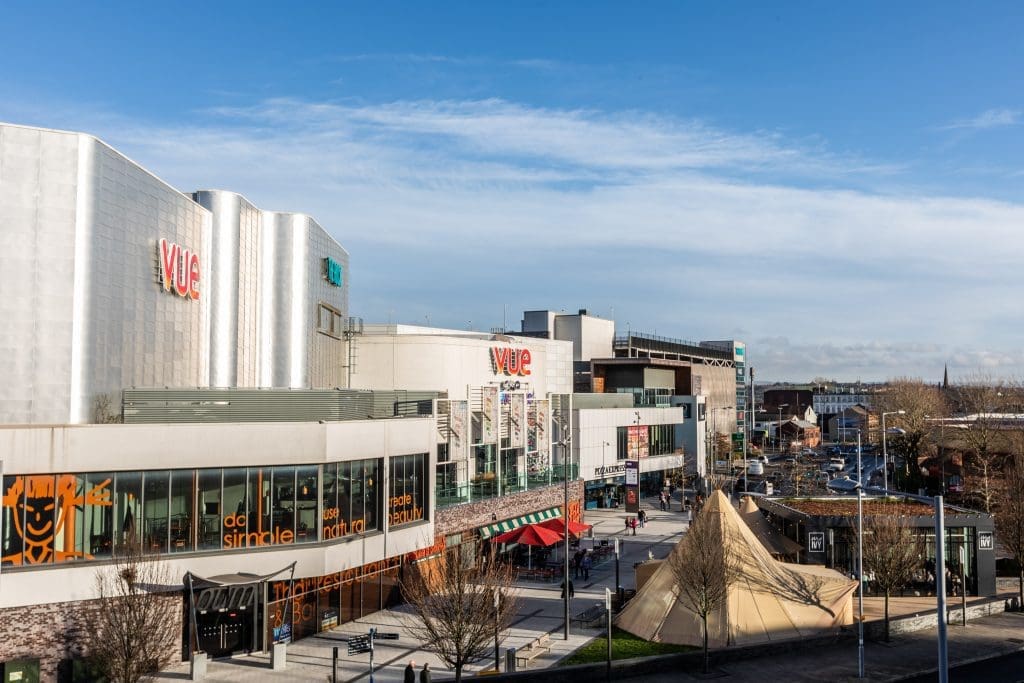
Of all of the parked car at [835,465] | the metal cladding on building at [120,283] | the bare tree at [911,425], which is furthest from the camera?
the parked car at [835,465]

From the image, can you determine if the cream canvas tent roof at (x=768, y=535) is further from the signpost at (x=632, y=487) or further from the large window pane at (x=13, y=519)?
the large window pane at (x=13, y=519)

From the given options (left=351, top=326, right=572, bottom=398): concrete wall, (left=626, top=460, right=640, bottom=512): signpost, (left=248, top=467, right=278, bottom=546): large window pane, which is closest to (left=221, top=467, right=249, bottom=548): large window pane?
(left=248, top=467, right=278, bottom=546): large window pane

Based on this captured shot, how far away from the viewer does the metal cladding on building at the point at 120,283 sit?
28.7 metres

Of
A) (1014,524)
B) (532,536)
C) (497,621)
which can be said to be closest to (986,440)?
(1014,524)

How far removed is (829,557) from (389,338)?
1045 inches

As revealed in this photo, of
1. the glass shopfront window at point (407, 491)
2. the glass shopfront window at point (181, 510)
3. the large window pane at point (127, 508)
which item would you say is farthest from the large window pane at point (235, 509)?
the glass shopfront window at point (407, 491)

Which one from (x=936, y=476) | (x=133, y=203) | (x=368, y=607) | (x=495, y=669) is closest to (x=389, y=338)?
(x=368, y=607)

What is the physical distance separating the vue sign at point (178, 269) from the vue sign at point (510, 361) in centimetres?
2287

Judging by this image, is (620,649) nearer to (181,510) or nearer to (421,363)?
(181,510)

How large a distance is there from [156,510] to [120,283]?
8142mm

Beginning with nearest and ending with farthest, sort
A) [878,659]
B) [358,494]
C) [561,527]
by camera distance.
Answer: [878,659] → [358,494] → [561,527]

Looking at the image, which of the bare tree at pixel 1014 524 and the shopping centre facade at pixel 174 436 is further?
the bare tree at pixel 1014 524

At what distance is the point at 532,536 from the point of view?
4478 centimetres

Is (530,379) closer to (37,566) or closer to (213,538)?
(213,538)
